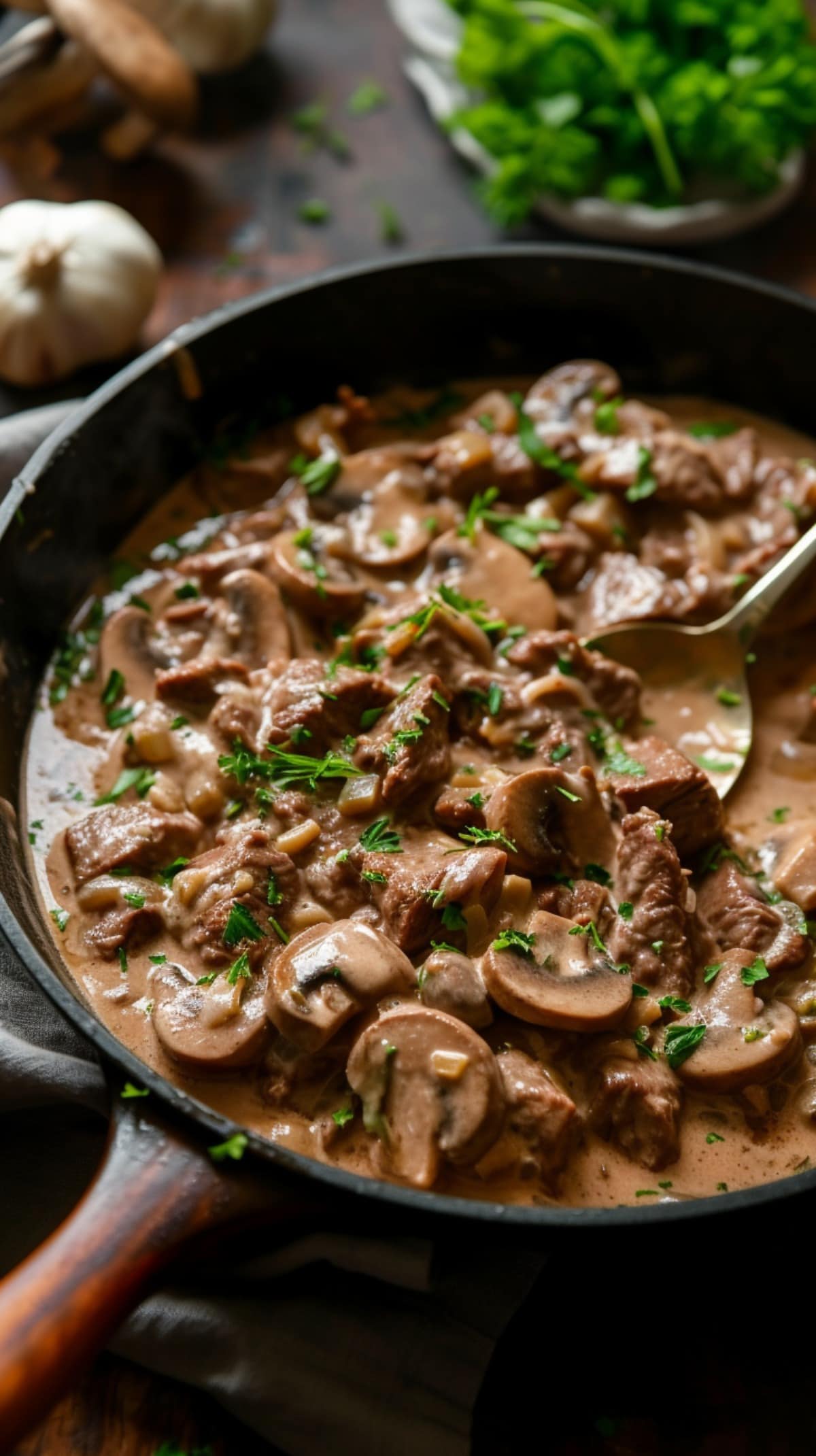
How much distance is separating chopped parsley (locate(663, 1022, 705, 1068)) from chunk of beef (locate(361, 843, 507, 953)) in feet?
1.74

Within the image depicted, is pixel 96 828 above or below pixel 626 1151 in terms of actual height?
above

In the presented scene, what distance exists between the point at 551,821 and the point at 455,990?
23.0 inches

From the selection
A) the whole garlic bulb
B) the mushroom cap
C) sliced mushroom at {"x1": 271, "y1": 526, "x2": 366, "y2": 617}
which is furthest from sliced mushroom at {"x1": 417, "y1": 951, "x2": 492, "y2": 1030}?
the mushroom cap

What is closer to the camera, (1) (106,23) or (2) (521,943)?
(2) (521,943)

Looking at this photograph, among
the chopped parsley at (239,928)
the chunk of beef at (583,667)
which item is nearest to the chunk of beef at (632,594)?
the chunk of beef at (583,667)

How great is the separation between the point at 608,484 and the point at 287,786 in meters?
1.63

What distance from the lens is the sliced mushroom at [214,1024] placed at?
3.12m

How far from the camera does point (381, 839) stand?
346cm

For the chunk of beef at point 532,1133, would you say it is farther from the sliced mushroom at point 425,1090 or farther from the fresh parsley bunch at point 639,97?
the fresh parsley bunch at point 639,97

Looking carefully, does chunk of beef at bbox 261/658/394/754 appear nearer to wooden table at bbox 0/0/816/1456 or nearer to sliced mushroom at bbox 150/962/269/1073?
sliced mushroom at bbox 150/962/269/1073

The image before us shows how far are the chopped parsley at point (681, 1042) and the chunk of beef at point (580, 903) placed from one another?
305 millimetres

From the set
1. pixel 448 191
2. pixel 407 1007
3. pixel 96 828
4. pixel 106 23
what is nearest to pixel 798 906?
pixel 407 1007

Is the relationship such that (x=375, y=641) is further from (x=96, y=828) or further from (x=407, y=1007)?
(x=407, y=1007)

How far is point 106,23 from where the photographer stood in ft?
17.3
